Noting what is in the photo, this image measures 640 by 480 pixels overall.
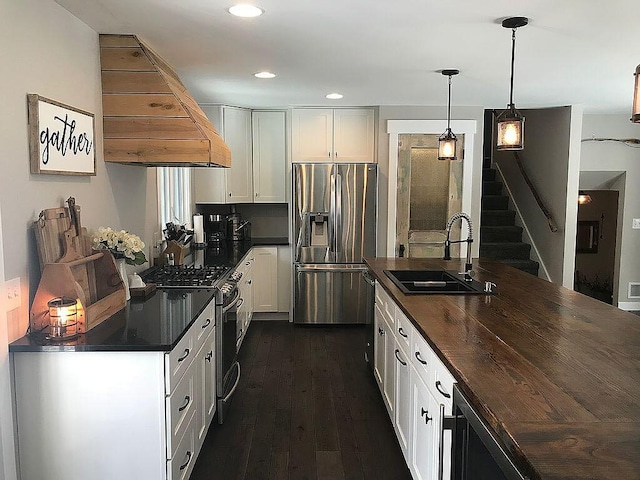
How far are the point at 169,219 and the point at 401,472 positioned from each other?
3003mm

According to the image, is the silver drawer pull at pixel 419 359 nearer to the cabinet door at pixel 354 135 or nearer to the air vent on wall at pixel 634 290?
the cabinet door at pixel 354 135

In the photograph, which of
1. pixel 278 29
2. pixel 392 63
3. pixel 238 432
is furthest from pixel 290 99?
pixel 238 432

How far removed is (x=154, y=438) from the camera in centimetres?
210

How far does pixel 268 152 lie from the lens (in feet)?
19.1

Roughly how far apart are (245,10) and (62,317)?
5.44ft

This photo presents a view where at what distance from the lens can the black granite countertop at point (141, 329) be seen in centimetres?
205

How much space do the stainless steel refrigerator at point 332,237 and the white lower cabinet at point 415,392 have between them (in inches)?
82.1

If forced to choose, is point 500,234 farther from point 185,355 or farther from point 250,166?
point 185,355

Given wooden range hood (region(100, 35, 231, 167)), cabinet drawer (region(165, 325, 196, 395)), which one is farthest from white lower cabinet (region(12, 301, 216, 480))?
wooden range hood (region(100, 35, 231, 167))

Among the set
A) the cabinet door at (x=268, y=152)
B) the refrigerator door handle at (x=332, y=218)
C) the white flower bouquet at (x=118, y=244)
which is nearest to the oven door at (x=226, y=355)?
the white flower bouquet at (x=118, y=244)

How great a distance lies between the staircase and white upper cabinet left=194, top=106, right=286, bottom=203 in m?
2.87

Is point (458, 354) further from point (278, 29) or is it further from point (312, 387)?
point (312, 387)

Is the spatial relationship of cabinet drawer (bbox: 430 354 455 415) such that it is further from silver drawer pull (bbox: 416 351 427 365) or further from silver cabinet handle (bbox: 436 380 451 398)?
silver drawer pull (bbox: 416 351 427 365)

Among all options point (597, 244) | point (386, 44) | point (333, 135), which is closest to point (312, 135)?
point (333, 135)
